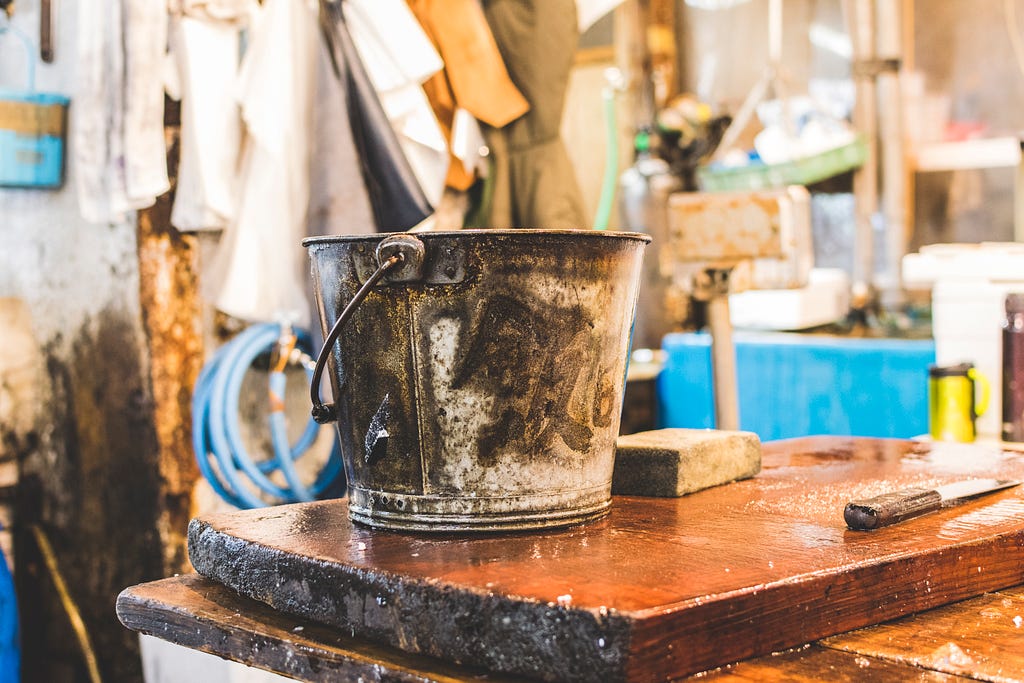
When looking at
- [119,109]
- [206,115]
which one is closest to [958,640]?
[206,115]

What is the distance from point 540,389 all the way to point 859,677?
486 millimetres

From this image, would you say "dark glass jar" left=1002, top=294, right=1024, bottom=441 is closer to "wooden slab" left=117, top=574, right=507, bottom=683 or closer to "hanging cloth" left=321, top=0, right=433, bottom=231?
"hanging cloth" left=321, top=0, right=433, bottom=231

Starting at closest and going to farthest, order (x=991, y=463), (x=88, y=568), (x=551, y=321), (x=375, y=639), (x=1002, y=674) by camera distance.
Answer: (x=1002, y=674)
(x=375, y=639)
(x=551, y=321)
(x=991, y=463)
(x=88, y=568)

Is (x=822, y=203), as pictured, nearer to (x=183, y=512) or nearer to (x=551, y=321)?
(x=183, y=512)

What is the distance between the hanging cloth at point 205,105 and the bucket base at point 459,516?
2.26 meters

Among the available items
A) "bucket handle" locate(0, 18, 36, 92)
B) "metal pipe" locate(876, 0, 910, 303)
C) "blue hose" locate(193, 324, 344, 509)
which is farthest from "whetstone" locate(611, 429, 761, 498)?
"metal pipe" locate(876, 0, 910, 303)

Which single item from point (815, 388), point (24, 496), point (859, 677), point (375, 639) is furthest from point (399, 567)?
point (815, 388)

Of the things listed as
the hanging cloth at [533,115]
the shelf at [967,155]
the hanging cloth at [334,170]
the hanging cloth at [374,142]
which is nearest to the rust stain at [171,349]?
the hanging cloth at [334,170]

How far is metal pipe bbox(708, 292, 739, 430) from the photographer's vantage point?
3498 millimetres

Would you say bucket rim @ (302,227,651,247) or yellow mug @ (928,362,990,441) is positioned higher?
bucket rim @ (302,227,651,247)

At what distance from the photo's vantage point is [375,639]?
111 centimetres

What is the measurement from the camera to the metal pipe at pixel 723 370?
350 centimetres

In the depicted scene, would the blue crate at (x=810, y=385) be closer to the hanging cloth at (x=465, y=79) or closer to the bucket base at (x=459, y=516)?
the hanging cloth at (x=465, y=79)

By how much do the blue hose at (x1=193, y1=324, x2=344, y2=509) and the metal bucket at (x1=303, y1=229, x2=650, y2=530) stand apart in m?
2.03
